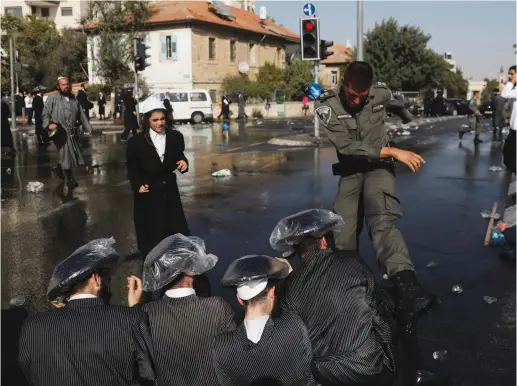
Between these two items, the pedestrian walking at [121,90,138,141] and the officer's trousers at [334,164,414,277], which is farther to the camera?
the pedestrian walking at [121,90,138,141]

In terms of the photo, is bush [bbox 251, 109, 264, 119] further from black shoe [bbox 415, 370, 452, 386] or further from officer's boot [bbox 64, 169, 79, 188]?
black shoe [bbox 415, 370, 452, 386]

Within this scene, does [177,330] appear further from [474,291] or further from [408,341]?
[474,291]

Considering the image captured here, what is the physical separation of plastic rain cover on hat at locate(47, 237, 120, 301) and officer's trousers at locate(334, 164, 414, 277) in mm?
2160

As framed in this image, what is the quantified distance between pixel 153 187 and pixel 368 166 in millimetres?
1853

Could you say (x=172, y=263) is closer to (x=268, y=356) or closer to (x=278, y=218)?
(x=268, y=356)

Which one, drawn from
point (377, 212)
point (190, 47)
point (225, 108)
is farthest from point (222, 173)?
point (190, 47)

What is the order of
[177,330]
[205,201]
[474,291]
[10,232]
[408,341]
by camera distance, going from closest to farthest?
[177,330], [408,341], [474,291], [10,232], [205,201]

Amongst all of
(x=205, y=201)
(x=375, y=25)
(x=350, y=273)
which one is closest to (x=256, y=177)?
(x=205, y=201)

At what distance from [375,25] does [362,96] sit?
5431 cm

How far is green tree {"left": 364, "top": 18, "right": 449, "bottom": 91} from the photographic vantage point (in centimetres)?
5494

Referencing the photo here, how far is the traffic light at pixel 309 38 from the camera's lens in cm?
1612

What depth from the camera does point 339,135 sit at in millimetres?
4688

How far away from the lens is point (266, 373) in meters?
2.58

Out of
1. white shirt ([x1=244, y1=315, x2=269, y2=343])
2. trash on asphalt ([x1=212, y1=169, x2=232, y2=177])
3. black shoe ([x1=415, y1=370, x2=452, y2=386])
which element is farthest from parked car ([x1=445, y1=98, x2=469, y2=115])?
white shirt ([x1=244, y1=315, x2=269, y2=343])
